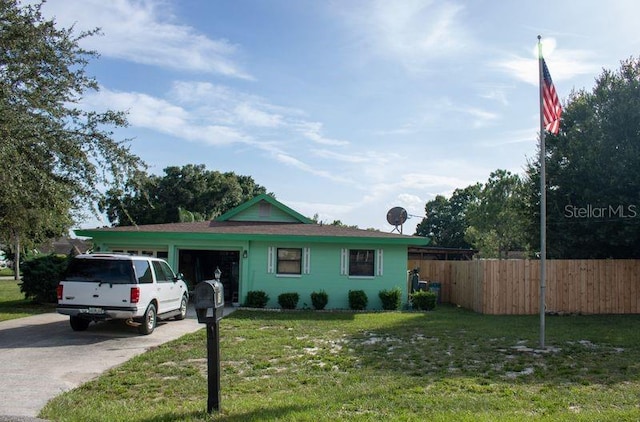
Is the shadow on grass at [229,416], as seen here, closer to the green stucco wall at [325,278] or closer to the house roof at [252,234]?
the house roof at [252,234]

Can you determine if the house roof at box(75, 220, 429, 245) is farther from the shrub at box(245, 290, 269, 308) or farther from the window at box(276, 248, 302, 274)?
the shrub at box(245, 290, 269, 308)

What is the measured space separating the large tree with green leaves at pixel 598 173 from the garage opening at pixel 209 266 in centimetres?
1257

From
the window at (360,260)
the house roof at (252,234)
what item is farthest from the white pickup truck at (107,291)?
the window at (360,260)

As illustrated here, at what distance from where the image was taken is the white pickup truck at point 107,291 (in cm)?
1205

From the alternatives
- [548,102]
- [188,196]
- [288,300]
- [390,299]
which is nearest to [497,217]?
[188,196]

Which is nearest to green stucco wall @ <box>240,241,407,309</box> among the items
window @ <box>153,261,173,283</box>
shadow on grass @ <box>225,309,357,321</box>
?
shadow on grass @ <box>225,309,357,321</box>

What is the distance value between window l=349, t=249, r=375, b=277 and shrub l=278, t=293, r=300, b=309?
2.32 meters

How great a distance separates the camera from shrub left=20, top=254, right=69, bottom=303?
61.0ft

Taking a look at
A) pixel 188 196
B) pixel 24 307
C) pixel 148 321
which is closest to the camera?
pixel 148 321

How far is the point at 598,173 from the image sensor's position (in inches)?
757

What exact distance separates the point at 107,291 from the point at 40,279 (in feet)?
26.1

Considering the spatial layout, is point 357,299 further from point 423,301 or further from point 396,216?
point 396,216

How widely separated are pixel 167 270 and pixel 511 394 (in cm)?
982

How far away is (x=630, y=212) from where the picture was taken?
18.6 metres
